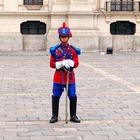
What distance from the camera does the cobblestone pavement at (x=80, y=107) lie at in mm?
7930

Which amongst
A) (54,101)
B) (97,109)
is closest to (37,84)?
(97,109)

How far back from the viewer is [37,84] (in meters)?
14.3

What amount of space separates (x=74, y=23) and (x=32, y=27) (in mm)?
2910

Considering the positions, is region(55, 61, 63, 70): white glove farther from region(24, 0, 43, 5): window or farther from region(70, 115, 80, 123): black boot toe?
region(24, 0, 43, 5): window

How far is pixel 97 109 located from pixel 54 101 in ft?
5.35

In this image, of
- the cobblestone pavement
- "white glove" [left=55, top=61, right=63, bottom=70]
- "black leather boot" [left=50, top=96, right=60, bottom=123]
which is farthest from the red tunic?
the cobblestone pavement

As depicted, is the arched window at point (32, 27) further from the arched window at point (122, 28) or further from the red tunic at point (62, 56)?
the red tunic at point (62, 56)

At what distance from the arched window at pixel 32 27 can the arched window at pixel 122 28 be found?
4.48 m

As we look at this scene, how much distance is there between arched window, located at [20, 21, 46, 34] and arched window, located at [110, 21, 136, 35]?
4482 mm

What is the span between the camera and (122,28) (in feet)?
104

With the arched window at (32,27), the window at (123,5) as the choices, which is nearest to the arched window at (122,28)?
the window at (123,5)

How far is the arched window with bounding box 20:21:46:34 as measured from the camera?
31.3 meters

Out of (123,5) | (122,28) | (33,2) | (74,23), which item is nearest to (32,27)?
(33,2)

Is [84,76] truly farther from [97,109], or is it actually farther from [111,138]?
[111,138]
